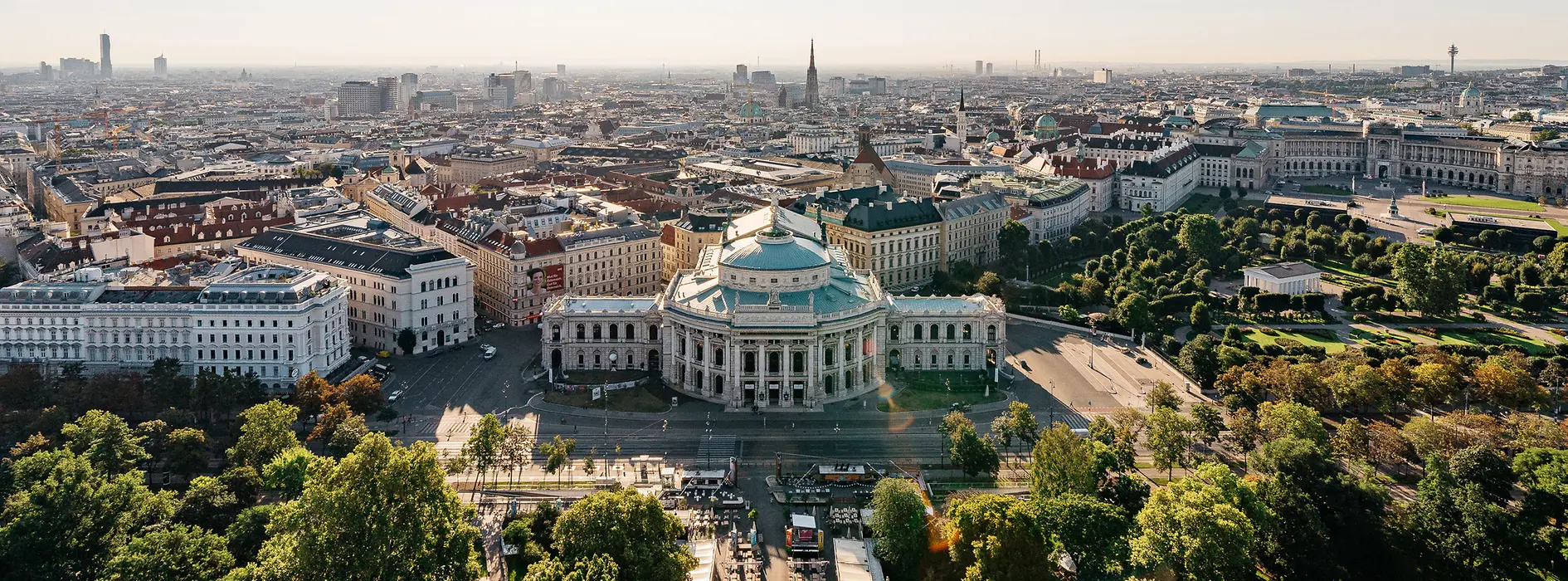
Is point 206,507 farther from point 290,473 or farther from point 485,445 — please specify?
point 485,445

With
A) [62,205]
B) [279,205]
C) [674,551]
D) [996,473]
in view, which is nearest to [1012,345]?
[996,473]

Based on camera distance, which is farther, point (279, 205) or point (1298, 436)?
point (279, 205)

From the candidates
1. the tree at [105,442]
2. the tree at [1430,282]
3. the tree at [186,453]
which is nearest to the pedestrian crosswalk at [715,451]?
the tree at [186,453]

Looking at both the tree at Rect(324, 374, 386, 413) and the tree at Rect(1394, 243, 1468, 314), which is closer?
the tree at Rect(324, 374, 386, 413)

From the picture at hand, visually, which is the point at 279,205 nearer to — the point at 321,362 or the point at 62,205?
the point at 62,205

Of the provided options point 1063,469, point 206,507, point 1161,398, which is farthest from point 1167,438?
point 206,507

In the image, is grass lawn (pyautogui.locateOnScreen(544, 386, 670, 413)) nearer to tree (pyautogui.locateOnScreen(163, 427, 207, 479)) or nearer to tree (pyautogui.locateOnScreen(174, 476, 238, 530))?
tree (pyautogui.locateOnScreen(163, 427, 207, 479))

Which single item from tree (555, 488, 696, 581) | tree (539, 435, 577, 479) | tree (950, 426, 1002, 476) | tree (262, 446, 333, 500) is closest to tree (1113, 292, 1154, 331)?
tree (950, 426, 1002, 476)
